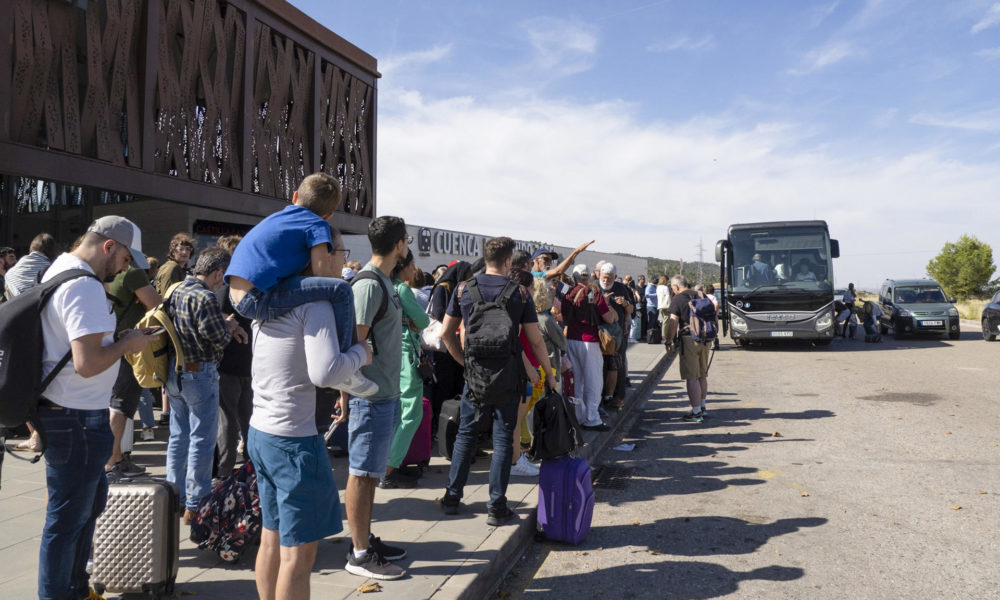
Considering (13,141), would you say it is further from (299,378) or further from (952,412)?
(952,412)

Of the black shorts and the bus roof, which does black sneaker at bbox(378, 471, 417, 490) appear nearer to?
the black shorts

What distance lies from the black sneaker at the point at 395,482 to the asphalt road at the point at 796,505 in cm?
133

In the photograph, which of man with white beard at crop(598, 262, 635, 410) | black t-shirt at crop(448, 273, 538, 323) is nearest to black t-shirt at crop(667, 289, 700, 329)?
man with white beard at crop(598, 262, 635, 410)

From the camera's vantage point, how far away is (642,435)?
7.66 m

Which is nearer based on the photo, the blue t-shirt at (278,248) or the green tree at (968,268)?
the blue t-shirt at (278,248)

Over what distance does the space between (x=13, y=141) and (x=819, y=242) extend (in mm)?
Answer: 17474

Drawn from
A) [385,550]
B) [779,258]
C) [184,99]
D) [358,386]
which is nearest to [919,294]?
[779,258]

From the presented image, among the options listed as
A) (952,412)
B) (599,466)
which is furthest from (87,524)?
(952,412)

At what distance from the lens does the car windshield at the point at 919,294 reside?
20094 millimetres

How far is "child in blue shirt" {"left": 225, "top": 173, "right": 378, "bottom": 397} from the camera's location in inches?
94.6

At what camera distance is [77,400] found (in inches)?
104

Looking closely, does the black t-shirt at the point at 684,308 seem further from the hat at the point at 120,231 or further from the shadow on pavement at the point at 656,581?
the hat at the point at 120,231

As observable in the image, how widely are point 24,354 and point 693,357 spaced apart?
6.95 m

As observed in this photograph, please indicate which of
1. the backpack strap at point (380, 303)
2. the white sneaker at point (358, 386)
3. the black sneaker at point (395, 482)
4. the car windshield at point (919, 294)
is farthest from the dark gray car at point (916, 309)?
the white sneaker at point (358, 386)
